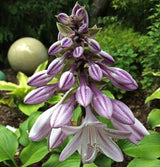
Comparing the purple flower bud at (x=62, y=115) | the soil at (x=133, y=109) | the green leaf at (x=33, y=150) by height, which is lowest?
the soil at (x=133, y=109)

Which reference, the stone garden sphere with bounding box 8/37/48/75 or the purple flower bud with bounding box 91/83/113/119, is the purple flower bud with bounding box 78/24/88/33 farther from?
the stone garden sphere with bounding box 8/37/48/75

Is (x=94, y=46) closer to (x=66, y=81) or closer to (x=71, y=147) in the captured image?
(x=66, y=81)

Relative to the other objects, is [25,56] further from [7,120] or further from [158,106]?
[158,106]

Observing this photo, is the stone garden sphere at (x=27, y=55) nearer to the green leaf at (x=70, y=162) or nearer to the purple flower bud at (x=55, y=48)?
the green leaf at (x=70, y=162)

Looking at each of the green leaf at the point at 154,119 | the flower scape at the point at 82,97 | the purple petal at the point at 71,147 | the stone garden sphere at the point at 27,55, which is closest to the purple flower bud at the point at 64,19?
the flower scape at the point at 82,97

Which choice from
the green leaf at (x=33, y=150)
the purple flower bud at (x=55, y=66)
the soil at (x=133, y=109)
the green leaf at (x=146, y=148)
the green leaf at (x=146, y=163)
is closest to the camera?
the purple flower bud at (x=55, y=66)

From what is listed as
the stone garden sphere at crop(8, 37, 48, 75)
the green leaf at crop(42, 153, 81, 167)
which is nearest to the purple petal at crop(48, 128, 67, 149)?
the green leaf at crop(42, 153, 81, 167)

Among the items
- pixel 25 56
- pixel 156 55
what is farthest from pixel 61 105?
pixel 25 56
